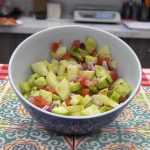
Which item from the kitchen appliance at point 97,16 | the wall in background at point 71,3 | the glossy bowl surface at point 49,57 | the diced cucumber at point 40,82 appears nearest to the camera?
the glossy bowl surface at point 49,57

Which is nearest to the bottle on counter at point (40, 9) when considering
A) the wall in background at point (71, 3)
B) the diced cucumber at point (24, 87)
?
the wall in background at point (71, 3)

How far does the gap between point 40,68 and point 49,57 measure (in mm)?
71

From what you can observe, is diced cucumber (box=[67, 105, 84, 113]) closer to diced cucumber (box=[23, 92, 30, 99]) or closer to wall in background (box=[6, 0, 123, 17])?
diced cucumber (box=[23, 92, 30, 99])

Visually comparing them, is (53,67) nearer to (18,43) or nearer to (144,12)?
(18,43)

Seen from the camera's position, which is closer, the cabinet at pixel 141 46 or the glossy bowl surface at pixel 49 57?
the glossy bowl surface at pixel 49 57

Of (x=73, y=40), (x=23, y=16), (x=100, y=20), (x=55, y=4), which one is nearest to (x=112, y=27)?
(x=100, y=20)

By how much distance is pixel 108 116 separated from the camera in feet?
2.16

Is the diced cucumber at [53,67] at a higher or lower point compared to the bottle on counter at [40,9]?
higher

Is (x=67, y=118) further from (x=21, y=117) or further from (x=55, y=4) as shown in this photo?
(x=55, y=4)

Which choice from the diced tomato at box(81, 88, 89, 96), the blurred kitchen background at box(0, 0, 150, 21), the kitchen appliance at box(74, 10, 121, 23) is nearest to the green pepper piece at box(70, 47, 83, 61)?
the diced tomato at box(81, 88, 89, 96)

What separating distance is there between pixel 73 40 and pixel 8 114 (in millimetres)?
254

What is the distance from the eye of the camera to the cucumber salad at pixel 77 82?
697mm

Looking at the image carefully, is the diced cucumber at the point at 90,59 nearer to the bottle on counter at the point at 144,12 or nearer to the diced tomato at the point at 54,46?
the diced tomato at the point at 54,46

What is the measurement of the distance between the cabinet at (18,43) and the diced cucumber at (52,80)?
1346 millimetres
